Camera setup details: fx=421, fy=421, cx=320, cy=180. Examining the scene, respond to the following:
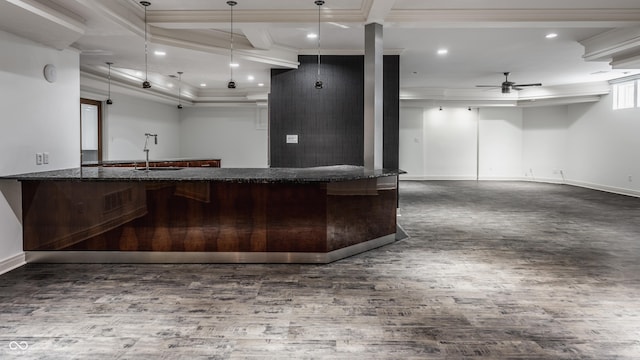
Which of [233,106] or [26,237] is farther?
[233,106]

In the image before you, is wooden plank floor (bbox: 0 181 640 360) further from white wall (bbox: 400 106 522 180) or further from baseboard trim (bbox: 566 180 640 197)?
white wall (bbox: 400 106 522 180)

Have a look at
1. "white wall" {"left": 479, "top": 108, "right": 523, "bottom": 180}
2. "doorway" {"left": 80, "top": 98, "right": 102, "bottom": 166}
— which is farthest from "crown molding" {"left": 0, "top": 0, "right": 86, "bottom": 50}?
"white wall" {"left": 479, "top": 108, "right": 523, "bottom": 180}

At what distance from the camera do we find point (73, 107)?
5.10 meters

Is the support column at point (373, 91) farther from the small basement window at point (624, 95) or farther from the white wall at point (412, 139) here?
the white wall at point (412, 139)

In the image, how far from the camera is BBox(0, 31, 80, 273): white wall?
157 inches

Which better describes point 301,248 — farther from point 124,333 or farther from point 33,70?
point 33,70

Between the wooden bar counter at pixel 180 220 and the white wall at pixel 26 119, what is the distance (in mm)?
173

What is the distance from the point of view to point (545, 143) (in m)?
13.3

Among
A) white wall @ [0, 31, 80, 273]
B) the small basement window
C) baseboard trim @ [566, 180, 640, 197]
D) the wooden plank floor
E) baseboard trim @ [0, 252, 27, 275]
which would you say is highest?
the small basement window

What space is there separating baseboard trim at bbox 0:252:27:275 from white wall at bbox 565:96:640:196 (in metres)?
11.7

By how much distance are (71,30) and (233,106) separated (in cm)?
883

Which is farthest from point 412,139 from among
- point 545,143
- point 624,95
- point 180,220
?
point 180,220

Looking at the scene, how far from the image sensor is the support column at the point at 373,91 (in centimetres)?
532

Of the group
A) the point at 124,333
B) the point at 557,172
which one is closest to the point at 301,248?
the point at 124,333
